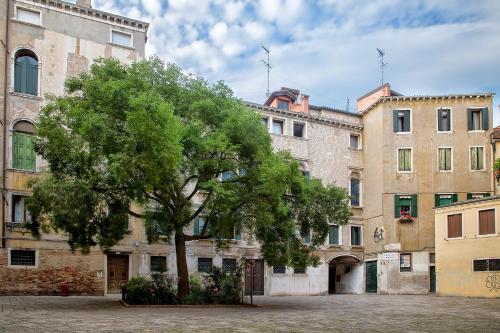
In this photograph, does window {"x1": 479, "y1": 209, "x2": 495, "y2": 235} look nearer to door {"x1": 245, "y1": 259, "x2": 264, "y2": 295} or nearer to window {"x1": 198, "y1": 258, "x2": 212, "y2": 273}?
door {"x1": 245, "y1": 259, "x2": 264, "y2": 295}

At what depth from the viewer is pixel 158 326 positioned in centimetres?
1442

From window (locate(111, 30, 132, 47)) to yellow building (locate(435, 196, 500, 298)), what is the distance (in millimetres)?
20003

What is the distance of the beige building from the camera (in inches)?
1505

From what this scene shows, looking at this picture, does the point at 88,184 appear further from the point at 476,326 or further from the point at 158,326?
the point at 476,326

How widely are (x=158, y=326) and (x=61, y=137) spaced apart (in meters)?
8.76

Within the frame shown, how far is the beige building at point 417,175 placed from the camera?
38219 millimetres

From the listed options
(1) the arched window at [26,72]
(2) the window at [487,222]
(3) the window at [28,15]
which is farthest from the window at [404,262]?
(3) the window at [28,15]

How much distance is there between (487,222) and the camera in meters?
32.1

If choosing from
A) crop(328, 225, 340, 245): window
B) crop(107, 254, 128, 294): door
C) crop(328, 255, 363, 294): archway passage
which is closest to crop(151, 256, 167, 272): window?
crop(107, 254, 128, 294): door

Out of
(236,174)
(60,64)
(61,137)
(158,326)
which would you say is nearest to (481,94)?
(236,174)

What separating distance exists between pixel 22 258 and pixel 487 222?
23.6 meters

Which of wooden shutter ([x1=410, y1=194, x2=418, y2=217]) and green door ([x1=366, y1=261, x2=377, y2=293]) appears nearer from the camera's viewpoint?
wooden shutter ([x1=410, y1=194, x2=418, y2=217])

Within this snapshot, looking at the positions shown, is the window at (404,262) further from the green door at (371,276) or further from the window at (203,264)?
the window at (203,264)

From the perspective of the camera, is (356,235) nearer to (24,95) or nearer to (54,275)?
(54,275)
